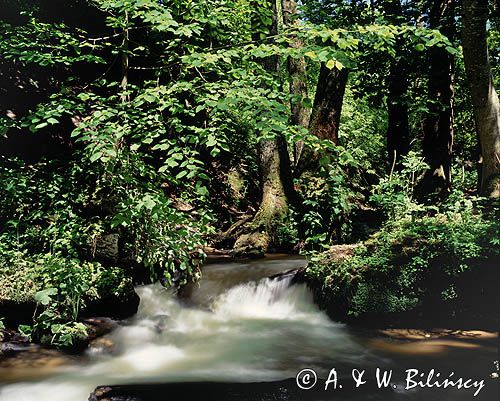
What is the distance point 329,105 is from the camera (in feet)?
36.6

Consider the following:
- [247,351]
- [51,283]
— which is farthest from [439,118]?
[51,283]

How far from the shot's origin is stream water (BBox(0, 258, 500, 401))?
4.30 m

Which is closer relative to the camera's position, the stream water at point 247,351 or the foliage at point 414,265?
the stream water at point 247,351

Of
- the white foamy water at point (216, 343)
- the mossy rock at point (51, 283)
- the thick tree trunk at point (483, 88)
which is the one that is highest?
the thick tree trunk at point (483, 88)

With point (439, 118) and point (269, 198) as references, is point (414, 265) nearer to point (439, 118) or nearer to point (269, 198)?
point (269, 198)

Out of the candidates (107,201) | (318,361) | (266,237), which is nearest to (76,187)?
(107,201)

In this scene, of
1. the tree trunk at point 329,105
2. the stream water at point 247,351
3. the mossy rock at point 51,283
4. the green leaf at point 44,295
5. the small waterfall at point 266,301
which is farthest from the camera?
the tree trunk at point 329,105

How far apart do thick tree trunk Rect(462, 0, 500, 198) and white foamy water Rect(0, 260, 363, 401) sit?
11.3ft

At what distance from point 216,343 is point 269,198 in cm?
525

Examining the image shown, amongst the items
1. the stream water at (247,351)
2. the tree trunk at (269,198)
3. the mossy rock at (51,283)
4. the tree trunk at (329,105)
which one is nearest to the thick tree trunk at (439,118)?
the tree trunk at (329,105)

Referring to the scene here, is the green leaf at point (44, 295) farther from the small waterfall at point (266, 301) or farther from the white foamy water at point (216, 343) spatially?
the small waterfall at point (266, 301)

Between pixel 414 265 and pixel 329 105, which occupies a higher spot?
pixel 329 105

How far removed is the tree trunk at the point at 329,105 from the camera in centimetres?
1112

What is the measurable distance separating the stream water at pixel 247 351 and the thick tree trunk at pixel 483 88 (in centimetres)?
272
